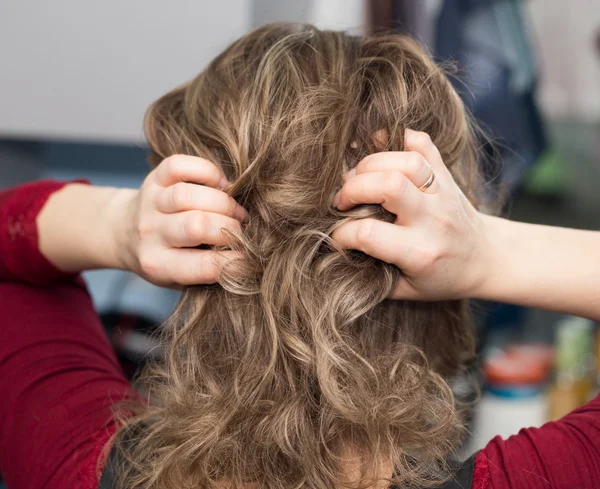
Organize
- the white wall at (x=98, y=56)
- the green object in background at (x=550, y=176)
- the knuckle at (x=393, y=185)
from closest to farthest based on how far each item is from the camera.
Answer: the knuckle at (x=393, y=185)
the white wall at (x=98, y=56)
the green object in background at (x=550, y=176)

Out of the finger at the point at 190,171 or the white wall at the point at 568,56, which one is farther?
the white wall at the point at 568,56

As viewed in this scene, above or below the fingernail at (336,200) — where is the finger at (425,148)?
above

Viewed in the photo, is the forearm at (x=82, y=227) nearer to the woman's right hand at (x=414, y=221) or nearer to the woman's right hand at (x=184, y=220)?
the woman's right hand at (x=184, y=220)

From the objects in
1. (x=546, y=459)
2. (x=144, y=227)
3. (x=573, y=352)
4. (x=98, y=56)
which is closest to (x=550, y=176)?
(x=573, y=352)

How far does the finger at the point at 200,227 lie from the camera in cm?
53

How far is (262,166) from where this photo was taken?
55cm

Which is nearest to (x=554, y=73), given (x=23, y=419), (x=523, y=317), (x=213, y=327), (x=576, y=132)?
(x=576, y=132)

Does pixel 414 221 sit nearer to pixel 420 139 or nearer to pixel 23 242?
pixel 420 139

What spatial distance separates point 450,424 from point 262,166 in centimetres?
30

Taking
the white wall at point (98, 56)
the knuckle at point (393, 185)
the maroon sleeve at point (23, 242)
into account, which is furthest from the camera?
the white wall at point (98, 56)

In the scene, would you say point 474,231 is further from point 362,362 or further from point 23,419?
point 23,419

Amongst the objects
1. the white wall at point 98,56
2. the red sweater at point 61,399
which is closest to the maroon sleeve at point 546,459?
the red sweater at point 61,399

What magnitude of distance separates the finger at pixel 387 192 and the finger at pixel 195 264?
12 cm

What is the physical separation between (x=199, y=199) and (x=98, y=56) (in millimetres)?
732
